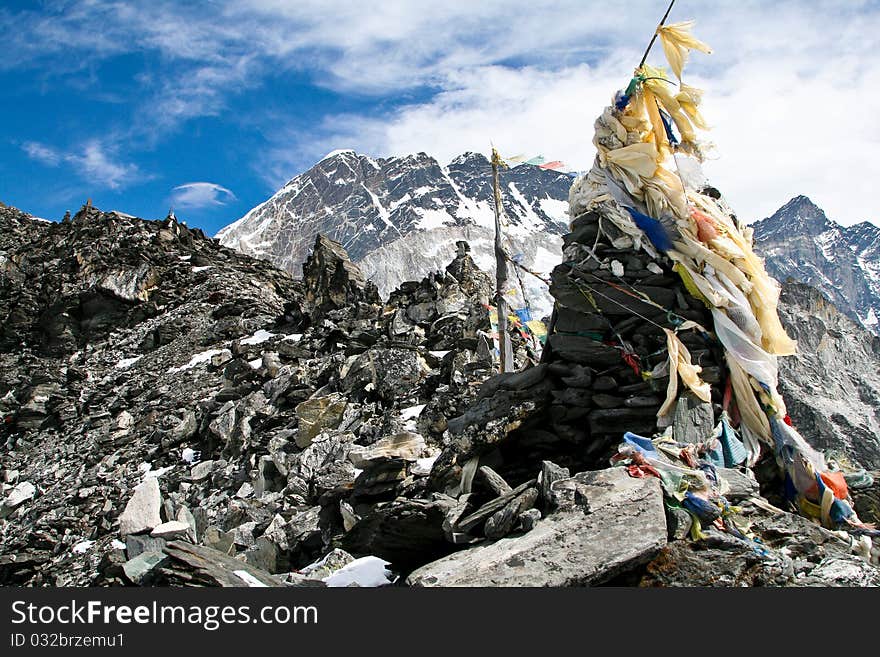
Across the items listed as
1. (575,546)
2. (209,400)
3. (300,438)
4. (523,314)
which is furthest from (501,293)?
(209,400)

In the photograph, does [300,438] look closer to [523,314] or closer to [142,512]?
[142,512]

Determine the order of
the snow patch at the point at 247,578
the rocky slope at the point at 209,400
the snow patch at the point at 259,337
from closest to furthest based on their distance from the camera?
the snow patch at the point at 247,578 < the rocky slope at the point at 209,400 < the snow patch at the point at 259,337

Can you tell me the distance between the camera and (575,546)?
255 inches

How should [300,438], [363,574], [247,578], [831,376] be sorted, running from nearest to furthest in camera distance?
1. [247,578]
2. [363,574]
3. [300,438]
4. [831,376]

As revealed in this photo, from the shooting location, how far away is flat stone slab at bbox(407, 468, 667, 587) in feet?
20.5

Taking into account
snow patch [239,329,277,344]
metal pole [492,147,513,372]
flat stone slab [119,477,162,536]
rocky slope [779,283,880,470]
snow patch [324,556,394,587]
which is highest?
rocky slope [779,283,880,470]

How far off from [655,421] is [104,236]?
4489 cm

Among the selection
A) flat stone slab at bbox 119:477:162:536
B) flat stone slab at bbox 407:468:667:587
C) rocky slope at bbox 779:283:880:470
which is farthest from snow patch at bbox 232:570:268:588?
rocky slope at bbox 779:283:880:470

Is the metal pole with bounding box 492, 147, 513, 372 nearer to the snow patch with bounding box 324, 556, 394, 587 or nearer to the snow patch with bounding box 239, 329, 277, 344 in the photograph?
the snow patch with bounding box 324, 556, 394, 587

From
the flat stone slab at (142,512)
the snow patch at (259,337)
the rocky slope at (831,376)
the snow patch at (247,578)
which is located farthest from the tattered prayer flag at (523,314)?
the rocky slope at (831,376)

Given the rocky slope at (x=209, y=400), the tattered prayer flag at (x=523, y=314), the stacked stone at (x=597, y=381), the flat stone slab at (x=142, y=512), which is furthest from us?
the tattered prayer flag at (x=523, y=314)

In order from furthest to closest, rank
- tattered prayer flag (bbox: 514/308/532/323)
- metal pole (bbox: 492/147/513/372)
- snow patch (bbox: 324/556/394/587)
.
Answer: tattered prayer flag (bbox: 514/308/532/323), metal pole (bbox: 492/147/513/372), snow patch (bbox: 324/556/394/587)

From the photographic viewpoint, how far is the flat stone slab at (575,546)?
6.25m

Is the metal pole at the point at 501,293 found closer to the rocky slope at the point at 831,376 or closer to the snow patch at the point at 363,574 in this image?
the snow patch at the point at 363,574
